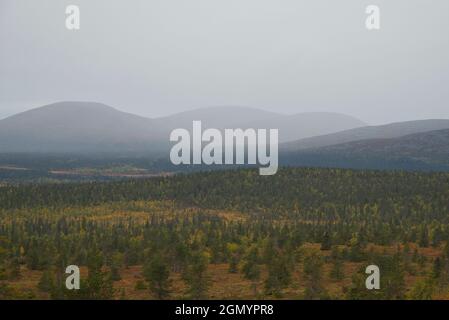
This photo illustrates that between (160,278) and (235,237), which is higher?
(160,278)

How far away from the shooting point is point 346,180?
18288 centimetres

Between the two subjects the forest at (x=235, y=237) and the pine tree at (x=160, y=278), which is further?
the forest at (x=235, y=237)

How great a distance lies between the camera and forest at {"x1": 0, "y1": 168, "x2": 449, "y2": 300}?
50.1 m

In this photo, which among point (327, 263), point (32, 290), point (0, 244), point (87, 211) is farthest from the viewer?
point (87, 211)

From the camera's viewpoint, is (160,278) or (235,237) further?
(235,237)

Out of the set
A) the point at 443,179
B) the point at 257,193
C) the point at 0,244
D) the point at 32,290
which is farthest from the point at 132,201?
the point at 32,290

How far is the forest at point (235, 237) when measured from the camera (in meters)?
50.1

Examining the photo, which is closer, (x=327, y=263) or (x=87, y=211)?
(x=327, y=263)

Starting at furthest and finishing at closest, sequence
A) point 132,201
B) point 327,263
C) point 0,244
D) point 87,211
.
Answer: point 132,201
point 87,211
point 0,244
point 327,263

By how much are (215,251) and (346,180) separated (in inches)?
4485

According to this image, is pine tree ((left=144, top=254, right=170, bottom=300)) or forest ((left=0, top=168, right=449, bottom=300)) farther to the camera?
forest ((left=0, top=168, right=449, bottom=300))

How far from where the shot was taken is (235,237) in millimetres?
90188
